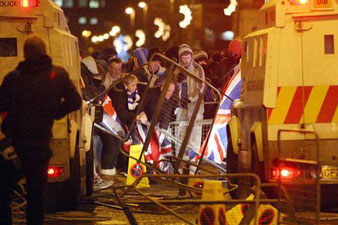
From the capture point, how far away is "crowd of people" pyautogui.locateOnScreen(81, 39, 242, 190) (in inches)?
604

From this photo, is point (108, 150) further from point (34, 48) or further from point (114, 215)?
point (34, 48)

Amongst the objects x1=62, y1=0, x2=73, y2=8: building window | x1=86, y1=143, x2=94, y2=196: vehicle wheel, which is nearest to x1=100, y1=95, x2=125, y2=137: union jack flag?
x1=86, y1=143, x2=94, y2=196: vehicle wheel

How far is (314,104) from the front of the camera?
12.0m

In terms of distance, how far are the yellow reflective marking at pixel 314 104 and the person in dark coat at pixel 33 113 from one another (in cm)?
346

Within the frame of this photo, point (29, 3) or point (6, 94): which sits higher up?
point (29, 3)

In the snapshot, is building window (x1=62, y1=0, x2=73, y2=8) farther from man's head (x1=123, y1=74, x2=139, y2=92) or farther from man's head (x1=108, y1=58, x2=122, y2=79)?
man's head (x1=123, y1=74, x2=139, y2=92)

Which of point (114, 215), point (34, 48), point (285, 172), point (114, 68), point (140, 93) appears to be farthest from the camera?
point (140, 93)

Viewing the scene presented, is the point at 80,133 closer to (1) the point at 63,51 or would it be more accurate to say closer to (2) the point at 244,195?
(1) the point at 63,51

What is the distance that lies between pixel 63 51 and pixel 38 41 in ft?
8.87

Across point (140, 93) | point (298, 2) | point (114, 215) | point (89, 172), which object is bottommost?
point (114, 215)

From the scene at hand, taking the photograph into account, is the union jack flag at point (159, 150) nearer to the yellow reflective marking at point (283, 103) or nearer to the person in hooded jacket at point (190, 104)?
the person in hooded jacket at point (190, 104)

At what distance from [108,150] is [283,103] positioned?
5.99 m

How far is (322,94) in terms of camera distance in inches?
470

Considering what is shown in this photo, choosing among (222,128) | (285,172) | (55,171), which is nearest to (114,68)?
(222,128)
